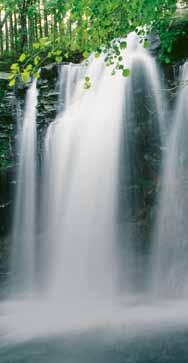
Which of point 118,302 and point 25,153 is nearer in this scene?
point 118,302

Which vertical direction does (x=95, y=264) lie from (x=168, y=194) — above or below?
below

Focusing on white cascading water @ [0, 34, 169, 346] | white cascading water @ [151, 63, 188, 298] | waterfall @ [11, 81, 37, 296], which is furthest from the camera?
waterfall @ [11, 81, 37, 296]

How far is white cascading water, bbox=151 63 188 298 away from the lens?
29.1 ft

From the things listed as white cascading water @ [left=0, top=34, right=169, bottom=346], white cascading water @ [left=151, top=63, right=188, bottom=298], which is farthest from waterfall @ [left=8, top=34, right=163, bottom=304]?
white cascading water @ [left=151, top=63, right=188, bottom=298]

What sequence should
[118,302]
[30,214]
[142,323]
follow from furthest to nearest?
[30,214]
[118,302]
[142,323]

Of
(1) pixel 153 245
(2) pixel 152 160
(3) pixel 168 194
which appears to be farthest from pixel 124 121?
(1) pixel 153 245

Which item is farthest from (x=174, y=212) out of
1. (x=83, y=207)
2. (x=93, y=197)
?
(x=83, y=207)

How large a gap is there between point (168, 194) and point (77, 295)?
111 inches

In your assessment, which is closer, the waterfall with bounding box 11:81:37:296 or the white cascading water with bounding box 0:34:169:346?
the white cascading water with bounding box 0:34:169:346

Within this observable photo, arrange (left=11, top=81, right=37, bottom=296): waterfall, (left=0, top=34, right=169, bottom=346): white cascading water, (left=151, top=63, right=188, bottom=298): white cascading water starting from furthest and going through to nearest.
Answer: (left=11, top=81, right=37, bottom=296): waterfall → (left=0, top=34, right=169, bottom=346): white cascading water → (left=151, top=63, right=188, bottom=298): white cascading water

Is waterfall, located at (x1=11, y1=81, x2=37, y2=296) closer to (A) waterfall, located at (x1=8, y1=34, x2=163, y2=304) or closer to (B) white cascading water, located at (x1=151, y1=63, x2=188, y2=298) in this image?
(A) waterfall, located at (x1=8, y1=34, x2=163, y2=304)

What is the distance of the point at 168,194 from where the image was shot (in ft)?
30.0

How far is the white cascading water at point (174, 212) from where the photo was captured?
887 cm

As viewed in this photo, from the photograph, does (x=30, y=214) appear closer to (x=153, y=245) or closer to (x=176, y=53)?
(x=153, y=245)
